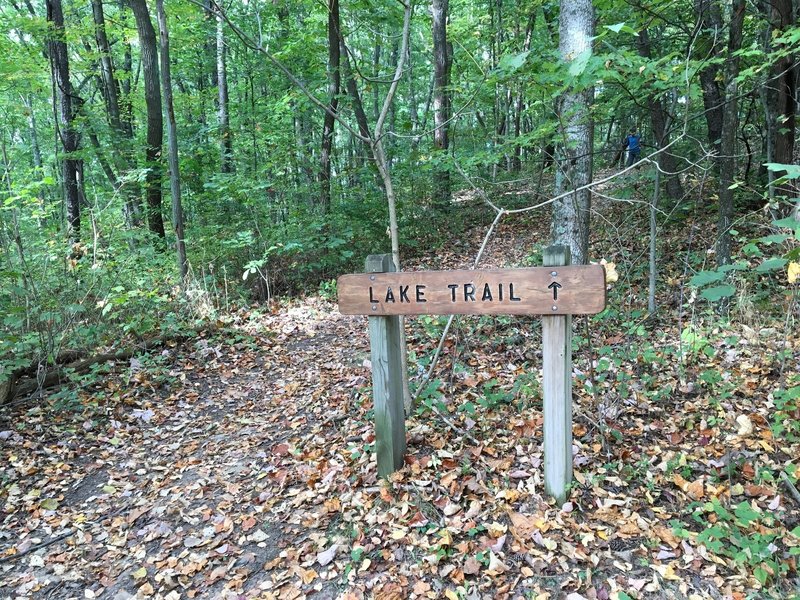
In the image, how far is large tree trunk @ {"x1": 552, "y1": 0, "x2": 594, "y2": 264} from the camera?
479 cm

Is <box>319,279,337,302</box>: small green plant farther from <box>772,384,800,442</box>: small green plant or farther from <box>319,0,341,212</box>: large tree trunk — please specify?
<box>772,384,800,442</box>: small green plant

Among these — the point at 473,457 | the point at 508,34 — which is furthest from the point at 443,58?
the point at 473,457

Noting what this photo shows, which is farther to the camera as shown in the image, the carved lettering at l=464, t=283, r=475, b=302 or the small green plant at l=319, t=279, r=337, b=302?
the small green plant at l=319, t=279, r=337, b=302

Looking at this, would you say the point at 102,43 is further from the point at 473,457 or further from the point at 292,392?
the point at 473,457

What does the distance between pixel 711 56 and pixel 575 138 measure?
402 centimetres

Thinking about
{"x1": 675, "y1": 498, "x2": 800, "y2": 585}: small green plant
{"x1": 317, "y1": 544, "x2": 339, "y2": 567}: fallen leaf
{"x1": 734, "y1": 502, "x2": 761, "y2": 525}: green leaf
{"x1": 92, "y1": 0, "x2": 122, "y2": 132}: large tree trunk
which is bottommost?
{"x1": 317, "y1": 544, "x2": 339, "y2": 567}: fallen leaf

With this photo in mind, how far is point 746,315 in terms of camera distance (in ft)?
16.2

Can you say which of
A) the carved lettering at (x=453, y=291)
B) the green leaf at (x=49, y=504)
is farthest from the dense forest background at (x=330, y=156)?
the green leaf at (x=49, y=504)

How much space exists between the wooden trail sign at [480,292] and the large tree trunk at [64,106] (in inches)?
304

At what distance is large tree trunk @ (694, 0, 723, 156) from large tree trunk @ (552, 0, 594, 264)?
1.45 m

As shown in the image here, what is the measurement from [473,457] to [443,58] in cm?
1094

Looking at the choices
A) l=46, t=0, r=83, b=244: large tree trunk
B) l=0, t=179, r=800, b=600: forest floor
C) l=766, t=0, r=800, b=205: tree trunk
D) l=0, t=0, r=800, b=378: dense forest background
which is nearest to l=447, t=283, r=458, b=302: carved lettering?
l=0, t=0, r=800, b=378: dense forest background

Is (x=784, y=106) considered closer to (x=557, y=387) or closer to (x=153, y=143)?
(x=557, y=387)

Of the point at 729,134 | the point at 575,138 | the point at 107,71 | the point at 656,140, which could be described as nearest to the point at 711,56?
the point at 656,140
